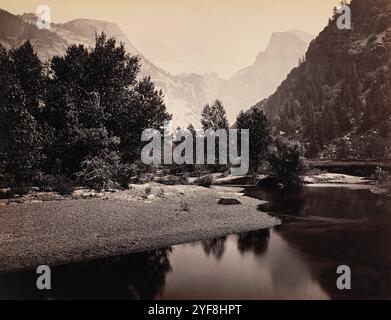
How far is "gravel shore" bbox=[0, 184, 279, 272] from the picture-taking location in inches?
974

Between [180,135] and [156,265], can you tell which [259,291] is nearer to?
[156,265]

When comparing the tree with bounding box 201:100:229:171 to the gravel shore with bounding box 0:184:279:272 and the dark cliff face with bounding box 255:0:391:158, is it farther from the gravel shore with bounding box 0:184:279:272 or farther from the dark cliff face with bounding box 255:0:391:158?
the gravel shore with bounding box 0:184:279:272

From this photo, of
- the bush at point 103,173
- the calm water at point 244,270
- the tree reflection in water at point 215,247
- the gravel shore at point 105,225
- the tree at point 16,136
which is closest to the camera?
the calm water at point 244,270

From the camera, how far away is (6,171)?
127 feet

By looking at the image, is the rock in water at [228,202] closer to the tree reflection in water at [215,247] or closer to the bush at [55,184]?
the tree reflection in water at [215,247]

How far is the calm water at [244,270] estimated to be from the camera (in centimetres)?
2000

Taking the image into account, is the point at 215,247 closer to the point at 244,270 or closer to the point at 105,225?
the point at 244,270

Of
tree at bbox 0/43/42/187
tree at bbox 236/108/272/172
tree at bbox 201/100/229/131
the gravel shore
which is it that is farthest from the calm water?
tree at bbox 201/100/229/131

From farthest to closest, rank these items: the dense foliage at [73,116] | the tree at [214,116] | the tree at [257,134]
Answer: the tree at [214,116]
the tree at [257,134]
the dense foliage at [73,116]

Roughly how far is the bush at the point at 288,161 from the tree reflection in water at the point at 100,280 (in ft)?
193

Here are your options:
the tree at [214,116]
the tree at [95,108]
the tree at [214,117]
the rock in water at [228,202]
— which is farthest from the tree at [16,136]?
the tree at [214,116]

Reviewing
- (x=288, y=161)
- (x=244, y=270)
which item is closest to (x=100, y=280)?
(x=244, y=270)
